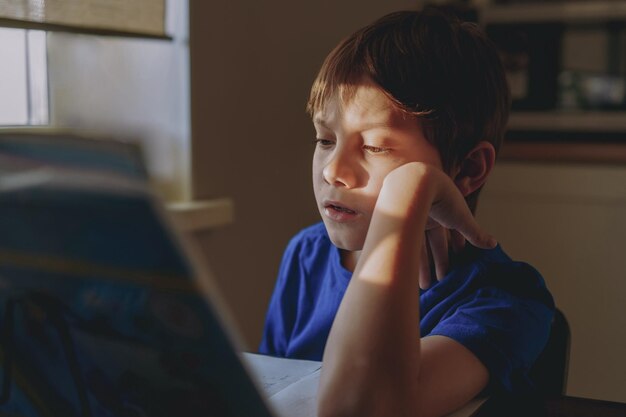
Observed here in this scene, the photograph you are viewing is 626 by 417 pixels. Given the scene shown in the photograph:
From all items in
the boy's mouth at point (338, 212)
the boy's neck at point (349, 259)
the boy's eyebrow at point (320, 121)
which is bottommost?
the boy's neck at point (349, 259)

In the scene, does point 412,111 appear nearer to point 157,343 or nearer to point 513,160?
point 157,343

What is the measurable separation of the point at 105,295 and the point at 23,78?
120cm

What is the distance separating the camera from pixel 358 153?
87cm

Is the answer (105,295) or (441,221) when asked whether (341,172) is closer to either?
(441,221)

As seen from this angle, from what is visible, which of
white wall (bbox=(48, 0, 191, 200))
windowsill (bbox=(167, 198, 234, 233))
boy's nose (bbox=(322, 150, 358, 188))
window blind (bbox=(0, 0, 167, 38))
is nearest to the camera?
boy's nose (bbox=(322, 150, 358, 188))

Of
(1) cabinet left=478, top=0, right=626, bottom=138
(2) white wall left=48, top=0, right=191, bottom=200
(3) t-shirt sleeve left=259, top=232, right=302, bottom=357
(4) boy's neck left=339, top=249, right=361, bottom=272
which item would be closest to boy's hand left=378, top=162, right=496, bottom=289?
(4) boy's neck left=339, top=249, right=361, bottom=272

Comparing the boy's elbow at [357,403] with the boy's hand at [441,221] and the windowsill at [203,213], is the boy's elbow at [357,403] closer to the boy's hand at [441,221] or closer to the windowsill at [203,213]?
the boy's hand at [441,221]

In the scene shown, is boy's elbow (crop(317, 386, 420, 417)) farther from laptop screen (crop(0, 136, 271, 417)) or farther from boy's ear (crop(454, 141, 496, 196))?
boy's ear (crop(454, 141, 496, 196))

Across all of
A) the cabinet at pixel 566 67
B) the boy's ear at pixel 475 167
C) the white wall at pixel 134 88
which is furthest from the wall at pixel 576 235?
the boy's ear at pixel 475 167

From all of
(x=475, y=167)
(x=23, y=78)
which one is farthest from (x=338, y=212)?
(x=23, y=78)

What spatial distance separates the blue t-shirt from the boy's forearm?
0.45 ft

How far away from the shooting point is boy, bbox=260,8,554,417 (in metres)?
0.66

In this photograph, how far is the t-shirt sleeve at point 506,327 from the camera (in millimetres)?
→ 778

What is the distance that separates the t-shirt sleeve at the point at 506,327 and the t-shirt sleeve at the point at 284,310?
36 cm
